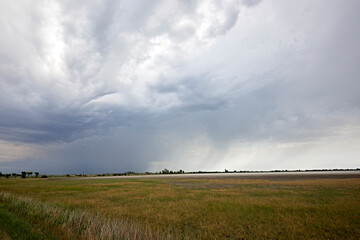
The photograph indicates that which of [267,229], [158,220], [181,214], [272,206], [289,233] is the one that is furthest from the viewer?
[272,206]

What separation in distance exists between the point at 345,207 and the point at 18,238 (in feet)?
70.4

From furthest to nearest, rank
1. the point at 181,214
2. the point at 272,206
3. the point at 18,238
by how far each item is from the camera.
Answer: the point at 272,206 → the point at 181,214 → the point at 18,238

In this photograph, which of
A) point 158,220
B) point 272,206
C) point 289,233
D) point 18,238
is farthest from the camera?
point 272,206

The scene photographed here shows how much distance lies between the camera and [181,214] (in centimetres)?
1556

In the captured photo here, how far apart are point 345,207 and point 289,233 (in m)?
9.02

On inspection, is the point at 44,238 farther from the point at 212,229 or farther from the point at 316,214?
the point at 316,214

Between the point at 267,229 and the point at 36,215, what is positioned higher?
the point at 36,215

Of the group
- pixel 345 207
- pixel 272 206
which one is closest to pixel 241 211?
pixel 272 206

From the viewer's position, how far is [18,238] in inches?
281

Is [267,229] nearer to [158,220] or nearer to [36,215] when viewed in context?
[158,220]

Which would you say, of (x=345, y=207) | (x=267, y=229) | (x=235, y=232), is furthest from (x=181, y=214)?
(x=345, y=207)

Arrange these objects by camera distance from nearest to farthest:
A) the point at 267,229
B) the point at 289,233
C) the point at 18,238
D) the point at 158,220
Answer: the point at 18,238, the point at 289,233, the point at 267,229, the point at 158,220

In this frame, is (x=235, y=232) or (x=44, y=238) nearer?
(x=44, y=238)

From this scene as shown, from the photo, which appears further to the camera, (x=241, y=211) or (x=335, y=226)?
(x=241, y=211)
